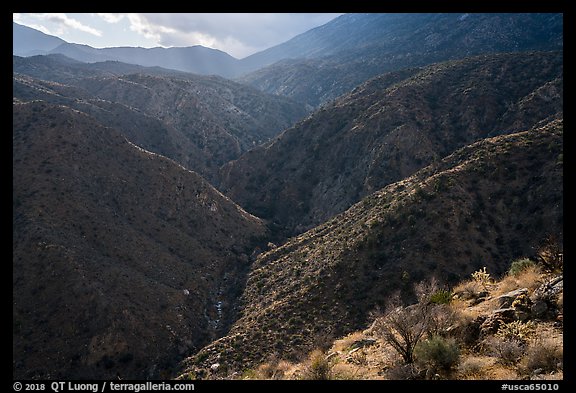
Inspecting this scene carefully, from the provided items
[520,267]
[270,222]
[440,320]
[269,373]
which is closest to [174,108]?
[270,222]

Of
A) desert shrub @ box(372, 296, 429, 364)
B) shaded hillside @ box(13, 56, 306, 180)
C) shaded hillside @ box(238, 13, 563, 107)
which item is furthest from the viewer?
shaded hillside @ box(238, 13, 563, 107)

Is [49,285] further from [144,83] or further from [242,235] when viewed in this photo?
[144,83]

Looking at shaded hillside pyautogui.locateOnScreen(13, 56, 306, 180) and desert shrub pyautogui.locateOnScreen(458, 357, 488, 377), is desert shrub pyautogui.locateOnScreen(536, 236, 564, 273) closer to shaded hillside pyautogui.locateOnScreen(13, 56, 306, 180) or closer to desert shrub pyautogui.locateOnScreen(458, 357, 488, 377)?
desert shrub pyautogui.locateOnScreen(458, 357, 488, 377)

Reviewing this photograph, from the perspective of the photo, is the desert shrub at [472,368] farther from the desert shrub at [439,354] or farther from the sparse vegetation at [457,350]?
the desert shrub at [439,354]

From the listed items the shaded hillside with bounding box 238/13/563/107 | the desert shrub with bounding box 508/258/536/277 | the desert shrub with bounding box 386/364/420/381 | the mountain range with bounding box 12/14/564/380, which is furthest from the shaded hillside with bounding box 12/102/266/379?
the shaded hillside with bounding box 238/13/563/107

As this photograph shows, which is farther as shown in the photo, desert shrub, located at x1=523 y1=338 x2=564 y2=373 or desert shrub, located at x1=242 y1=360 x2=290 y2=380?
desert shrub, located at x1=242 y1=360 x2=290 y2=380

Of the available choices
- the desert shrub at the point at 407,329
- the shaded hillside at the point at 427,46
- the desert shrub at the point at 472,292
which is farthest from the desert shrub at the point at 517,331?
the shaded hillside at the point at 427,46
